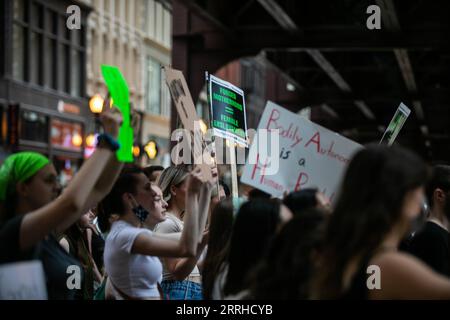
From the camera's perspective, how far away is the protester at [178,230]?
5.82 metres

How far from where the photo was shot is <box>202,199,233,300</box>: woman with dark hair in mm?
4848

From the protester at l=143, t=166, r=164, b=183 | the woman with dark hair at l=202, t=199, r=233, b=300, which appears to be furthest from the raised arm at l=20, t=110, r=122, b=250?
the protester at l=143, t=166, r=164, b=183

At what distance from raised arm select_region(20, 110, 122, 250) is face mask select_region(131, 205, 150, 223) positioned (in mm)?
1287

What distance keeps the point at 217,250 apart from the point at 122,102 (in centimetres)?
112

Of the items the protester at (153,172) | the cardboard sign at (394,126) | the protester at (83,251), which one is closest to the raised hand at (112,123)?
the protester at (83,251)

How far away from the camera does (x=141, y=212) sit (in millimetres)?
5492

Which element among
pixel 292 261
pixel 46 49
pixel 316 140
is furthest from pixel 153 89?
pixel 292 261

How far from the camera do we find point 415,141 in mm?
34938

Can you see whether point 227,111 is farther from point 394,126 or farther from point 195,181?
point 195,181

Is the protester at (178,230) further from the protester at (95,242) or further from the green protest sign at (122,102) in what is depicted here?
the green protest sign at (122,102)

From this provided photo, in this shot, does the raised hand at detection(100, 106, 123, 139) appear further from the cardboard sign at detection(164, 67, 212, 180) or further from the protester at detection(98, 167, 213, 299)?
the cardboard sign at detection(164, 67, 212, 180)

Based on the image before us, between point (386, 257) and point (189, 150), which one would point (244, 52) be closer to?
point (189, 150)

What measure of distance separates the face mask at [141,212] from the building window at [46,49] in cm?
2752
